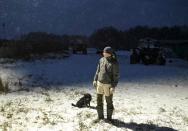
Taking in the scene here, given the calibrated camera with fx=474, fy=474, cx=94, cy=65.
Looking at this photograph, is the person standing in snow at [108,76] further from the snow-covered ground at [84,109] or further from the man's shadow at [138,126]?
the snow-covered ground at [84,109]

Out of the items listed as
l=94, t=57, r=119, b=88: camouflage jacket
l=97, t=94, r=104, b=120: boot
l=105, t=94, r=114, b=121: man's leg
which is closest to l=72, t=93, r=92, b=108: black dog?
l=97, t=94, r=104, b=120: boot

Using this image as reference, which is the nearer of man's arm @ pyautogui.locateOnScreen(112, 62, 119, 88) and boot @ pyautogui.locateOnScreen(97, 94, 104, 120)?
man's arm @ pyautogui.locateOnScreen(112, 62, 119, 88)

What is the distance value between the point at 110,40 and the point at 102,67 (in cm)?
11177

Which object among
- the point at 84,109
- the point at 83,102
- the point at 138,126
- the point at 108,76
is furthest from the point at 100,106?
the point at 83,102

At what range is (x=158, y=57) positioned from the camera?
3825cm

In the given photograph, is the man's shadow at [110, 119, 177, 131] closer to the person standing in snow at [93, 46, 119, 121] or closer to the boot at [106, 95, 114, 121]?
the boot at [106, 95, 114, 121]

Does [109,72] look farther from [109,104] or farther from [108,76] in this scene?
[109,104]

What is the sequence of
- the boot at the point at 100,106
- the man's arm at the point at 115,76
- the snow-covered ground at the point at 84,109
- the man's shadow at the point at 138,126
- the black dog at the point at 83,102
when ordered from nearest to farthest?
1. the man's shadow at the point at 138,126
2. the man's arm at the point at 115,76
3. the snow-covered ground at the point at 84,109
4. the boot at the point at 100,106
5. the black dog at the point at 83,102

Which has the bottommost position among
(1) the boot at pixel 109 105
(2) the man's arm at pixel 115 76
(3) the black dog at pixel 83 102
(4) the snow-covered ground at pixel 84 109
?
(4) the snow-covered ground at pixel 84 109

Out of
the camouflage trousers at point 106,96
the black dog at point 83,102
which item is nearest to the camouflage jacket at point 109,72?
the camouflage trousers at point 106,96

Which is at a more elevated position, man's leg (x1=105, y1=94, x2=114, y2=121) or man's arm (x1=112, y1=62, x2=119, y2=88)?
man's arm (x1=112, y1=62, x2=119, y2=88)

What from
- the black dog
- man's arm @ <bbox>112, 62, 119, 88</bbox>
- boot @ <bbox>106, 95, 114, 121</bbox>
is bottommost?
the black dog

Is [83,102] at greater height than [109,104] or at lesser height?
lesser

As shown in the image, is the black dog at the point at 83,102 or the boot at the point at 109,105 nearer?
the boot at the point at 109,105
